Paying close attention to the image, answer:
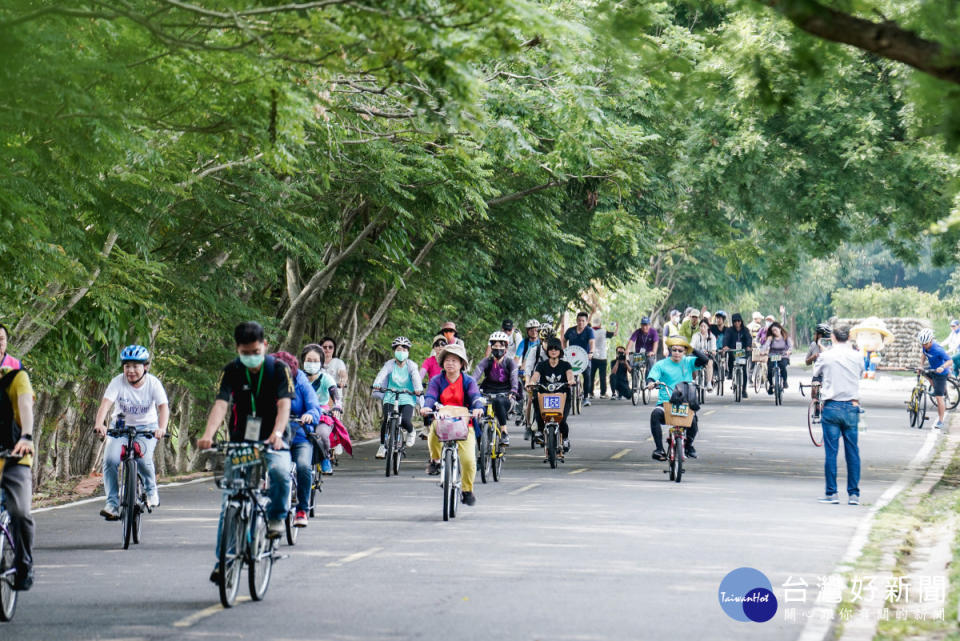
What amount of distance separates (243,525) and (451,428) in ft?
17.6

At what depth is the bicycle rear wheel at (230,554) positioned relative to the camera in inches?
386

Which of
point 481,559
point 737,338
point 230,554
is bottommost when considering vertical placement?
point 481,559

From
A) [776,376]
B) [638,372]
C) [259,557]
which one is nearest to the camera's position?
[259,557]

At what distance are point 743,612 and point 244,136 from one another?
243 inches

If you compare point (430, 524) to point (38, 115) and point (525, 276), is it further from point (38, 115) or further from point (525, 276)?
point (525, 276)

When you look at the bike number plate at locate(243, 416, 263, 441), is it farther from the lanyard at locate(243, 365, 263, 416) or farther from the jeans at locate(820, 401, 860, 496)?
the jeans at locate(820, 401, 860, 496)

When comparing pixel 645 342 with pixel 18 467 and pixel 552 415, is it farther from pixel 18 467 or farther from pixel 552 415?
pixel 18 467

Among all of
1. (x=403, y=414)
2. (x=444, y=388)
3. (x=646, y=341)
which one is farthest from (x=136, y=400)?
(x=646, y=341)

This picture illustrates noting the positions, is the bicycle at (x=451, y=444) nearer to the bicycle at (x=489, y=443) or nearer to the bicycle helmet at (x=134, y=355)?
the bicycle helmet at (x=134, y=355)

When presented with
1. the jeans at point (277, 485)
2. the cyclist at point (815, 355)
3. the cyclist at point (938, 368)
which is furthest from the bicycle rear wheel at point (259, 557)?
the cyclist at point (938, 368)

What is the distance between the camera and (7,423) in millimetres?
9914

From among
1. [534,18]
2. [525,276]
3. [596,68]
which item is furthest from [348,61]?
[525,276]

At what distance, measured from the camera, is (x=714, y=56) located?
11922 mm

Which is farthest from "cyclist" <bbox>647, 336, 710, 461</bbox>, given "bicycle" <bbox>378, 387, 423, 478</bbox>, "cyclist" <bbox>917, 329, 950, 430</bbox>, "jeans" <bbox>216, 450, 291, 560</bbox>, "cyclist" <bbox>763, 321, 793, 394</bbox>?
"cyclist" <bbox>763, 321, 793, 394</bbox>
